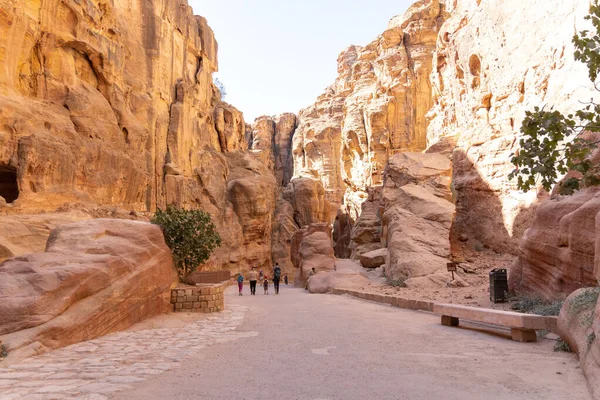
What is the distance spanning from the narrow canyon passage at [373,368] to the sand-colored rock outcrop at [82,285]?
9.01ft

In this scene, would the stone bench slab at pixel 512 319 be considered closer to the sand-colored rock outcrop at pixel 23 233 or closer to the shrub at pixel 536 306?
the shrub at pixel 536 306

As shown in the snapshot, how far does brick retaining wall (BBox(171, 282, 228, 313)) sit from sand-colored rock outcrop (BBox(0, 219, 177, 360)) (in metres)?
0.71

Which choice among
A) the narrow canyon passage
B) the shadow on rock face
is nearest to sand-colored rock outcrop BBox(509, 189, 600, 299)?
the narrow canyon passage

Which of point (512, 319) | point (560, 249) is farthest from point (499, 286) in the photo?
point (512, 319)

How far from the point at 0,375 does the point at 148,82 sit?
33.9 m

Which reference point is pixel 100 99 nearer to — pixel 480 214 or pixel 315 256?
pixel 315 256

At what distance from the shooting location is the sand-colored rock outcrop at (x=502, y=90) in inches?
699

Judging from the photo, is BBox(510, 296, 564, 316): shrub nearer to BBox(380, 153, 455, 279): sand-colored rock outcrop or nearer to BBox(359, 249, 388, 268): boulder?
BBox(380, 153, 455, 279): sand-colored rock outcrop

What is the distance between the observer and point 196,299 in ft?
42.9

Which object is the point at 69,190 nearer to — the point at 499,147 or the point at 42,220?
the point at 42,220

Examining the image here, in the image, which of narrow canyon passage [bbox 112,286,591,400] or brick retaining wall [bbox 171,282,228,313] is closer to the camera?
narrow canyon passage [bbox 112,286,591,400]

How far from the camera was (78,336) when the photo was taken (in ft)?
26.3

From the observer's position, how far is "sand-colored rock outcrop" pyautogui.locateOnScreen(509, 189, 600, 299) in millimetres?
8820

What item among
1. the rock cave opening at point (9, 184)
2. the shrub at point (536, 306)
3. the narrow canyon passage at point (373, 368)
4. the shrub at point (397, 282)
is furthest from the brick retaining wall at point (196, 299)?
the rock cave opening at point (9, 184)
